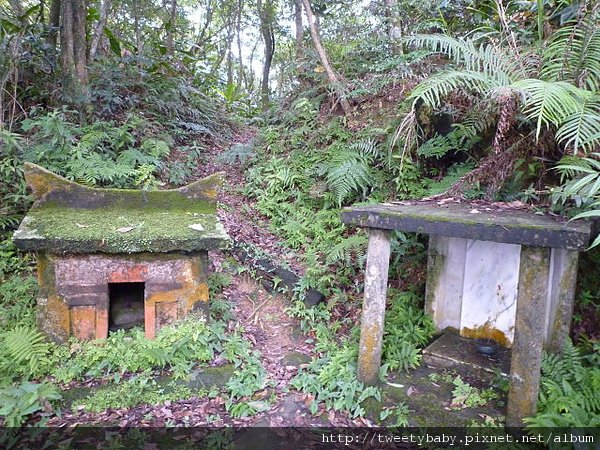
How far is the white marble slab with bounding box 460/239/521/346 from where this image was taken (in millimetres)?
3846

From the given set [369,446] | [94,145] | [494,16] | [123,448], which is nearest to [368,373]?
[369,446]

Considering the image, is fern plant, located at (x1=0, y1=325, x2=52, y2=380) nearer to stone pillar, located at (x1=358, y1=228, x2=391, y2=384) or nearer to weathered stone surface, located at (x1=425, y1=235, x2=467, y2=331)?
stone pillar, located at (x1=358, y1=228, x2=391, y2=384)

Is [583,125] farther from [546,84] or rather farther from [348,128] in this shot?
[348,128]

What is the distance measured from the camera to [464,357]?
3.69 meters

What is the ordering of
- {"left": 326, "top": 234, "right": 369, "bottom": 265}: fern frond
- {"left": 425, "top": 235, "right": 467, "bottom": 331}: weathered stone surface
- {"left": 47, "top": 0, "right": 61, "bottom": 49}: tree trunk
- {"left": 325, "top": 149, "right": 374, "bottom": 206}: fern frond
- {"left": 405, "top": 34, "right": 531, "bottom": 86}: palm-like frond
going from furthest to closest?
{"left": 47, "top": 0, "right": 61, "bottom": 49}: tree trunk → {"left": 325, "top": 149, "right": 374, "bottom": 206}: fern frond → {"left": 326, "top": 234, "right": 369, "bottom": 265}: fern frond → {"left": 425, "top": 235, "right": 467, "bottom": 331}: weathered stone surface → {"left": 405, "top": 34, "right": 531, "bottom": 86}: palm-like frond

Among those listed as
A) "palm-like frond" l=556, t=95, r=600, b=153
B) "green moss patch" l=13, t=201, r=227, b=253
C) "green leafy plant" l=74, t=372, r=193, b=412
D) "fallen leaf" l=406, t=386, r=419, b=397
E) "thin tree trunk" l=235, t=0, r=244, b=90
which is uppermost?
Result: "thin tree trunk" l=235, t=0, r=244, b=90

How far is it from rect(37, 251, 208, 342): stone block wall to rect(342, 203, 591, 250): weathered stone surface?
1620 millimetres

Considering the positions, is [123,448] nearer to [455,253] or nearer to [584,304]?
[455,253]

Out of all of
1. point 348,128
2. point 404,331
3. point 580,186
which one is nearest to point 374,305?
point 404,331

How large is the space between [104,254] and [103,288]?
0.31 m

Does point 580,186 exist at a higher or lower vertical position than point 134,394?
higher

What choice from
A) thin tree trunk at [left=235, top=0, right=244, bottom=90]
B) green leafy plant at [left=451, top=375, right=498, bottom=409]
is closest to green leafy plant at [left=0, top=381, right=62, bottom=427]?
green leafy plant at [left=451, top=375, right=498, bottom=409]

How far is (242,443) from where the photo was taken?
3.01 m

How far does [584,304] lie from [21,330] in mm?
4928
